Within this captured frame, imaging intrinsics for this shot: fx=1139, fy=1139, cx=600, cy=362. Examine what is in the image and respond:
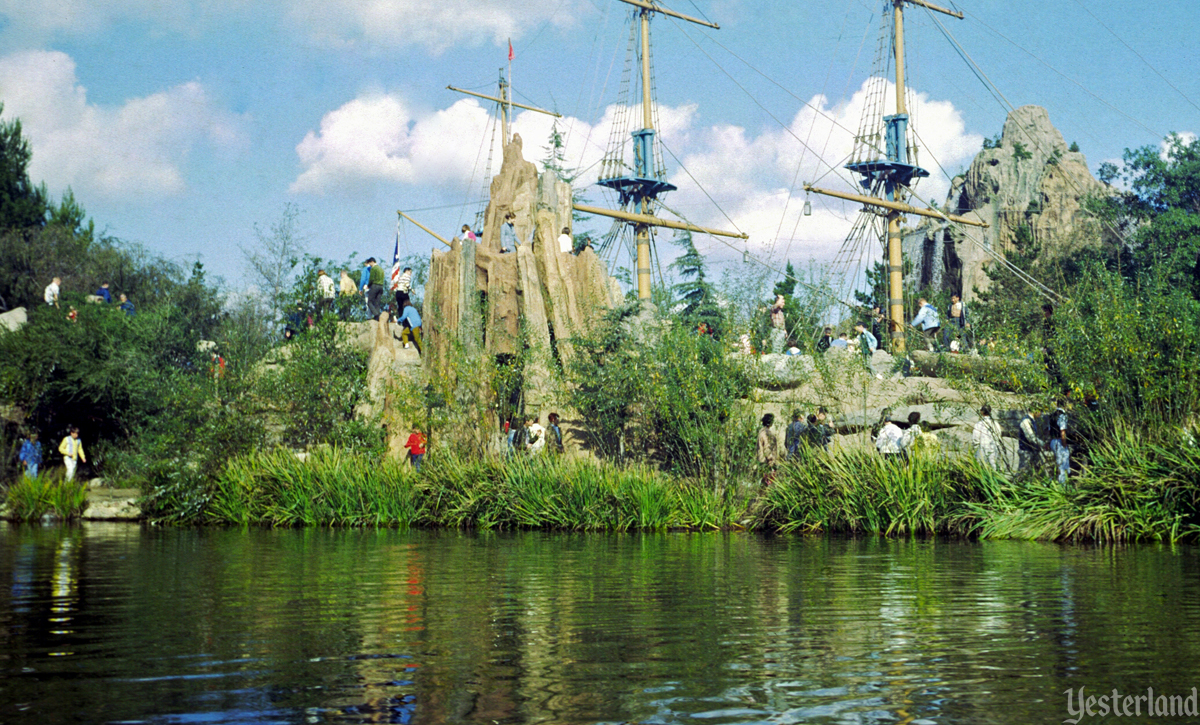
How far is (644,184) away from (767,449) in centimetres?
3462

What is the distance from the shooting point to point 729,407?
23000 mm

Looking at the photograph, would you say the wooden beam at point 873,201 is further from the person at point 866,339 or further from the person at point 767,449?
the person at point 767,449

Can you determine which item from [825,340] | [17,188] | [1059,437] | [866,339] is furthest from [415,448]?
[17,188]

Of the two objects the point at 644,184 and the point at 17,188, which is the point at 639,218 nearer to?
the point at 644,184

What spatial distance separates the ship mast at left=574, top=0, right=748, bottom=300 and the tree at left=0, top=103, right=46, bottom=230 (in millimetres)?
27235

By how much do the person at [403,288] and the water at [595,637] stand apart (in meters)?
18.0

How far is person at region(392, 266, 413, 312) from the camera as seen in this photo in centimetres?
3312

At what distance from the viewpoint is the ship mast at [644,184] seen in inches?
2136

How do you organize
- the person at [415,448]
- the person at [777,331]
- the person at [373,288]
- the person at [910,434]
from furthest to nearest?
the person at [373,288] < the person at [777,331] < the person at [415,448] < the person at [910,434]

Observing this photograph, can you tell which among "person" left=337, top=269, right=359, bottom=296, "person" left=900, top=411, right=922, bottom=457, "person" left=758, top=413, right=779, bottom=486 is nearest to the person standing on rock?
"person" left=758, top=413, right=779, bottom=486

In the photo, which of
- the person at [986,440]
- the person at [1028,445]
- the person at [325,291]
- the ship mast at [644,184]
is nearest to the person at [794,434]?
the person at [986,440]

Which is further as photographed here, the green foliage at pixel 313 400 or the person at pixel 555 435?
the green foliage at pixel 313 400

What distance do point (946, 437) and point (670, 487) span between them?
532 cm

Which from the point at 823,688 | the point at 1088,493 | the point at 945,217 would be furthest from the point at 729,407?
the point at 945,217
